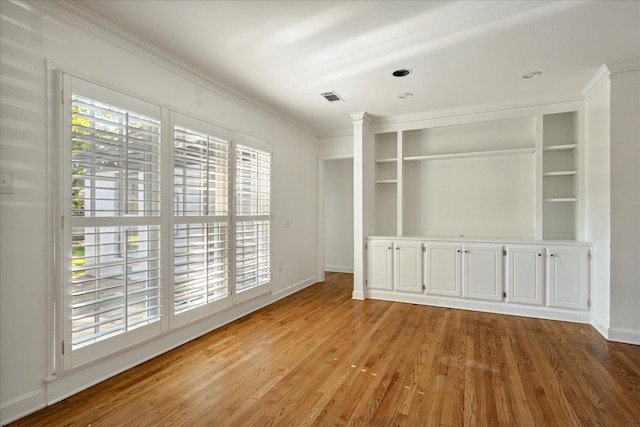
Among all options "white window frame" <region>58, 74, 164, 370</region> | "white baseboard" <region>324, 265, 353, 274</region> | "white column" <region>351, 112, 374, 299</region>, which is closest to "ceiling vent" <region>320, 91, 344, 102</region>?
→ "white column" <region>351, 112, 374, 299</region>

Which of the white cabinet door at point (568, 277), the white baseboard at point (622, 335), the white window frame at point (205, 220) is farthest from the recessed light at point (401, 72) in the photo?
the white baseboard at point (622, 335)

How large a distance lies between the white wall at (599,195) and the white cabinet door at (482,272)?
924 mm

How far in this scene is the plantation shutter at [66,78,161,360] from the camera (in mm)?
2148

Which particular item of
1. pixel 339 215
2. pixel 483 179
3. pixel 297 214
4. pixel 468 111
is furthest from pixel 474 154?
pixel 339 215

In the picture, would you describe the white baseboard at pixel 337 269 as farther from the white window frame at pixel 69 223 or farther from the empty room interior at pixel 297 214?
the white window frame at pixel 69 223

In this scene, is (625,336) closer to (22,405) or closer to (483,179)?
(483,179)

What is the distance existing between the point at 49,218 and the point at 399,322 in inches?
132

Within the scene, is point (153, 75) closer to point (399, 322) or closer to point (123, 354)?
point (123, 354)

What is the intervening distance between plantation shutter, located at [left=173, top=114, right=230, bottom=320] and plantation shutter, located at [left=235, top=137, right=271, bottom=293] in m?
0.21

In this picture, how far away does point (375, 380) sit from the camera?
2.34m

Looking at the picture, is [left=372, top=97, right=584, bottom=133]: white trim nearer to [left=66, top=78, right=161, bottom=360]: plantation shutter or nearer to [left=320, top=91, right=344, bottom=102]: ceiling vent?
[left=320, top=91, right=344, bottom=102]: ceiling vent

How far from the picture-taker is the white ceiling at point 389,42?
7.14 feet

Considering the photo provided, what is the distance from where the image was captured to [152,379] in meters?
2.35

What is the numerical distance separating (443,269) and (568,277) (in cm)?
135
